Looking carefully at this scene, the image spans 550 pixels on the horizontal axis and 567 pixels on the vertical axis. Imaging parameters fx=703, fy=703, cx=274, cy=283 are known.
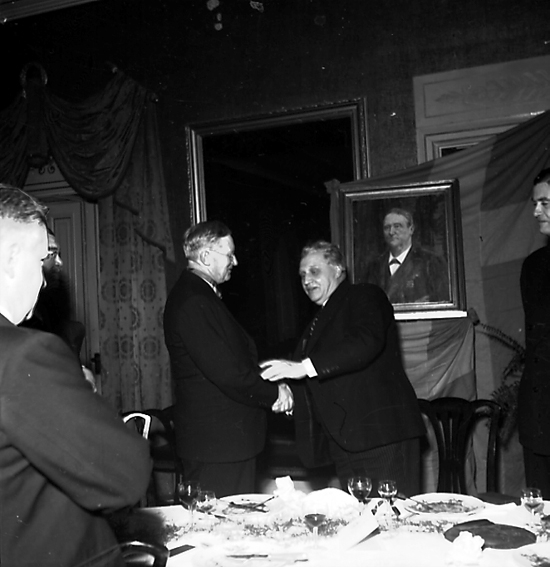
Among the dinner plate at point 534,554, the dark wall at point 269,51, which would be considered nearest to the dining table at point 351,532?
the dinner plate at point 534,554

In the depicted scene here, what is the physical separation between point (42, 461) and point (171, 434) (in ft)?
8.28

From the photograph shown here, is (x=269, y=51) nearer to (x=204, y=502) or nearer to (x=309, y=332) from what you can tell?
(x=309, y=332)

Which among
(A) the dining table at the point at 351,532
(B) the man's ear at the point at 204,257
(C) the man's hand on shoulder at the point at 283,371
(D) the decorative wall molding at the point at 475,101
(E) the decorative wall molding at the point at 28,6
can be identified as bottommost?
(A) the dining table at the point at 351,532

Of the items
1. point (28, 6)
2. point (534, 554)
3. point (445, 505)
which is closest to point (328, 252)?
point (445, 505)

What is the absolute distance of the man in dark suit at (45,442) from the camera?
1227mm

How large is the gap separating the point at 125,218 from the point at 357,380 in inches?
105

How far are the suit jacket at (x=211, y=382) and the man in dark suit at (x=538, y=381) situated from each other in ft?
3.84

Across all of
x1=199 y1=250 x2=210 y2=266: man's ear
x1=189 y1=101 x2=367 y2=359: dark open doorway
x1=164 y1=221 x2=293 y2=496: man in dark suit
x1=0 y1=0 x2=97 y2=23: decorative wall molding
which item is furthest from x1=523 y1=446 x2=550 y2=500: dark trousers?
x1=0 y1=0 x2=97 y2=23: decorative wall molding

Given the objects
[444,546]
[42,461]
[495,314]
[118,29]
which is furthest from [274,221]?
[42,461]

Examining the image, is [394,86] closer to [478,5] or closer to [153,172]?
[478,5]

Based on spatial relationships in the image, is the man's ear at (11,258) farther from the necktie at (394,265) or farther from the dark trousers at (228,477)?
the necktie at (394,265)

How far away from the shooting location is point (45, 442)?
123 cm

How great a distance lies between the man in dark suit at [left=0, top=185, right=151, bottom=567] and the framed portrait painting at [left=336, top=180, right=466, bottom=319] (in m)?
3.26

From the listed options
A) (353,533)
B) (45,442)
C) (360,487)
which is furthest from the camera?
(360,487)
